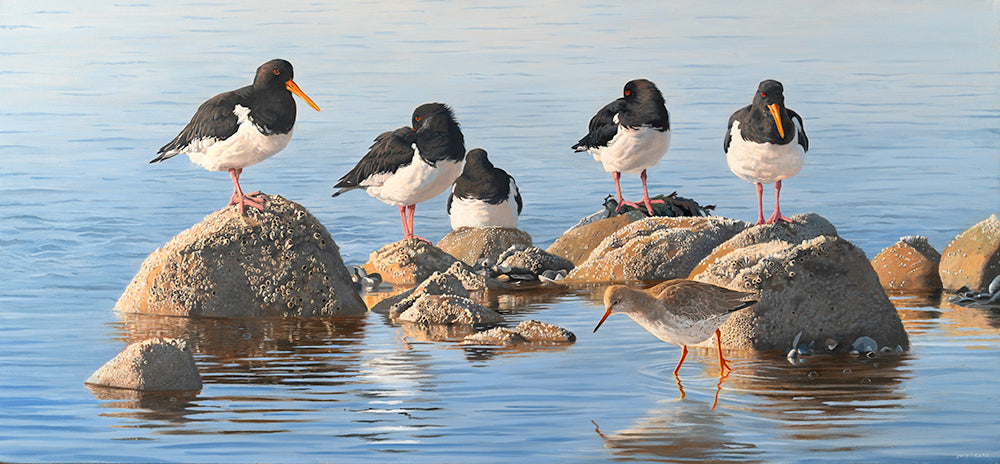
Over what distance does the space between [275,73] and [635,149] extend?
235 inches

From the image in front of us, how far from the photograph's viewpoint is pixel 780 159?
14547 mm

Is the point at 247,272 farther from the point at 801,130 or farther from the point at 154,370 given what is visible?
the point at 801,130

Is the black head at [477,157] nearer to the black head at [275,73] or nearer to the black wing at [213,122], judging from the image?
the black head at [275,73]

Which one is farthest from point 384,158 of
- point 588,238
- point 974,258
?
point 974,258

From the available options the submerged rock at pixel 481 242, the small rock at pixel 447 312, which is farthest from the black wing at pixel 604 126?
the small rock at pixel 447 312

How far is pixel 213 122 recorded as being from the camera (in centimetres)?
1241

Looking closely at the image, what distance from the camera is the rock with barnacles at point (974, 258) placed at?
48.2 feet

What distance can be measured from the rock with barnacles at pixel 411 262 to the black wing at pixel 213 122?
4.06 m

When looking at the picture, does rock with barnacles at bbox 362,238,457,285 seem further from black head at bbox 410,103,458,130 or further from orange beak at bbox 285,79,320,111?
orange beak at bbox 285,79,320,111

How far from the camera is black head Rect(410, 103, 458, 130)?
14.6 m

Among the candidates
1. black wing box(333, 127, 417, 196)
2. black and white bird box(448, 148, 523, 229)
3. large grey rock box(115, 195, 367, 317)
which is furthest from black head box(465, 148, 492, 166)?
large grey rock box(115, 195, 367, 317)

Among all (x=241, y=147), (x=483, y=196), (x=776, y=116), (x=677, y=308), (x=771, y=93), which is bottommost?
(x=677, y=308)

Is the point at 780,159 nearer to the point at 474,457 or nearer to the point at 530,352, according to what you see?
the point at 530,352

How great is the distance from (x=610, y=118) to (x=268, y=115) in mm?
6286
